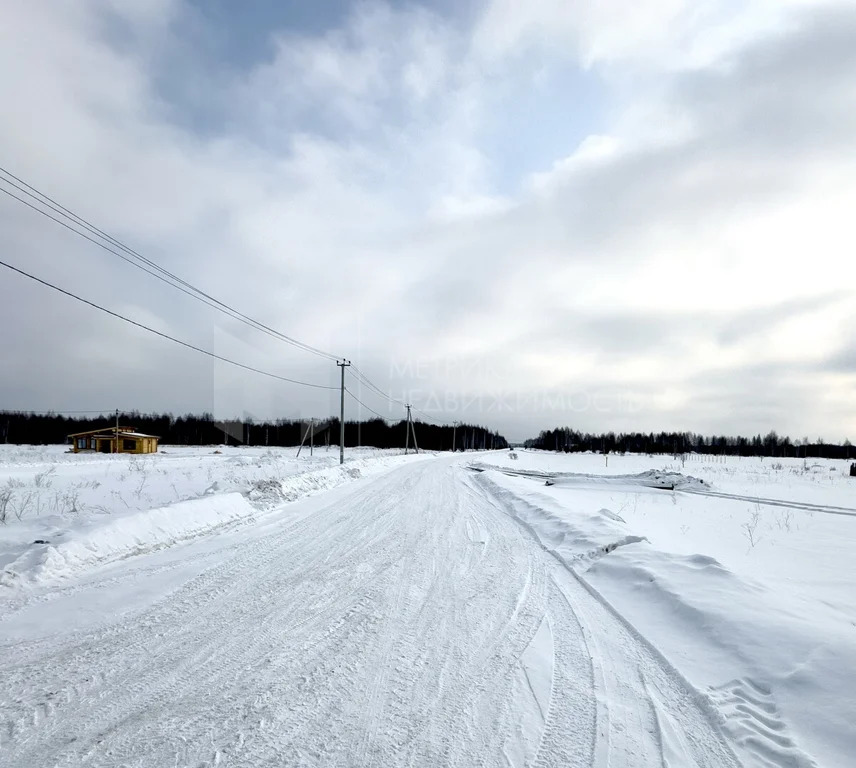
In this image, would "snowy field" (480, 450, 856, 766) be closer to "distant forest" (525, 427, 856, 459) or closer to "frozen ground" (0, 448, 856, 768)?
"frozen ground" (0, 448, 856, 768)

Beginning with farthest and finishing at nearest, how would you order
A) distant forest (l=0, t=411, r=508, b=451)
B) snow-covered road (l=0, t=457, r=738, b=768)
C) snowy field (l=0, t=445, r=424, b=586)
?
distant forest (l=0, t=411, r=508, b=451) < snowy field (l=0, t=445, r=424, b=586) < snow-covered road (l=0, t=457, r=738, b=768)

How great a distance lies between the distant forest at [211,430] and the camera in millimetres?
96250

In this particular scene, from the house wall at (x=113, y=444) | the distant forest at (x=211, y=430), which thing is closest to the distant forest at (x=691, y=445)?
the distant forest at (x=211, y=430)

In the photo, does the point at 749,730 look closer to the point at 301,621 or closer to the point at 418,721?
the point at 418,721

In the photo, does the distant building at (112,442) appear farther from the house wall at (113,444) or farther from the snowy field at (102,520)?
the snowy field at (102,520)

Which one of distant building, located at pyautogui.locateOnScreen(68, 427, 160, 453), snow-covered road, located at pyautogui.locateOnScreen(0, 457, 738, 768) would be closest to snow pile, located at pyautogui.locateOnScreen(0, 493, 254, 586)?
snow-covered road, located at pyautogui.locateOnScreen(0, 457, 738, 768)

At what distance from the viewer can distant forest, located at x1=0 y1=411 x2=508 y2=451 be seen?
3789 inches

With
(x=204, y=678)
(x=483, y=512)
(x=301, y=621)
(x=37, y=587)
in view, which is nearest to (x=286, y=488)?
(x=483, y=512)

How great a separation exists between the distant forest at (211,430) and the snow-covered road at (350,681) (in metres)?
82.7

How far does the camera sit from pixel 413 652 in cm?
359

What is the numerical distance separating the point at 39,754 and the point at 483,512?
9.82 m

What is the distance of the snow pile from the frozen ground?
4 centimetres

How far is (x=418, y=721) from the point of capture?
267 cm

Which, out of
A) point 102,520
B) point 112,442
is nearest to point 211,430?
point 112,442
